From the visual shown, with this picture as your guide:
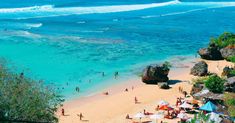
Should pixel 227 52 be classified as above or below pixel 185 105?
above

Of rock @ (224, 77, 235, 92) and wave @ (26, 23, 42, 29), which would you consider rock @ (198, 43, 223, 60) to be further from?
wave @ (26, 23, 42, 29)

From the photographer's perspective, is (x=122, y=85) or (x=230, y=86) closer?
(x=230, y=86)

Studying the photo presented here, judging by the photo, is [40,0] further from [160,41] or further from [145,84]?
[145,84]

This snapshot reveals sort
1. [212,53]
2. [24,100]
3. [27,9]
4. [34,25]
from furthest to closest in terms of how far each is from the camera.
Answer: [27,9] < [34,25] < [212,53] < [24,100]

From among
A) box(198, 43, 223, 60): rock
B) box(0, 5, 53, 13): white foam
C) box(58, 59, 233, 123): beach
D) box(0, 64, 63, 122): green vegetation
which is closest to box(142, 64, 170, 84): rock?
box(58, 59, 233, 123): beach

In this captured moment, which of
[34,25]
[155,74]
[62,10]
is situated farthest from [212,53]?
[62,10]

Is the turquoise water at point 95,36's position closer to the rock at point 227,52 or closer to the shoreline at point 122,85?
the shoreline at point 122,85

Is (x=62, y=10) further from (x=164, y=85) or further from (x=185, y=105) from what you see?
(x=185, y=105)

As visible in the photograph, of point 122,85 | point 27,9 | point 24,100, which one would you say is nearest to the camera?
point 24,100
